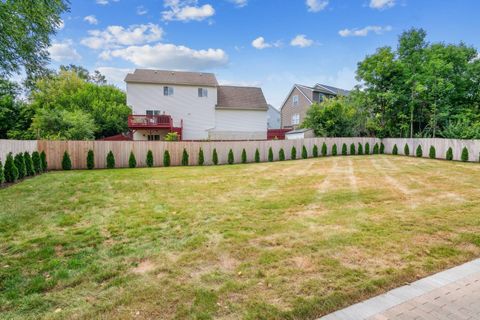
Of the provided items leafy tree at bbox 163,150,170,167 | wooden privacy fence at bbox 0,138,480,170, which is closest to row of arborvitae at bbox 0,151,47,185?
wooden privacy fence at bbox 0,138,480,170

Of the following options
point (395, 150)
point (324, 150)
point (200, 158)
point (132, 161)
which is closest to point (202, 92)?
point (200, 158)

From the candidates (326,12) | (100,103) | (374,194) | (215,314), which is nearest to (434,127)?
(326,12)

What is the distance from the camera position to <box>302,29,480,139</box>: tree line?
64.4ft

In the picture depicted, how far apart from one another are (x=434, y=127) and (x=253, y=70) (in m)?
13.7

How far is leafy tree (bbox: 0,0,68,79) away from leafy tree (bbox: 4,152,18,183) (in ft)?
9.86

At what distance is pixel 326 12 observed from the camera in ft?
43.8

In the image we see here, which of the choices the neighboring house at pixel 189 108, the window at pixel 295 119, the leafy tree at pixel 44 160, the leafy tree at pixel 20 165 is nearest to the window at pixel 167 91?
the neighboring house at pixel 189 108

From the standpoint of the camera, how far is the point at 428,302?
2527mm

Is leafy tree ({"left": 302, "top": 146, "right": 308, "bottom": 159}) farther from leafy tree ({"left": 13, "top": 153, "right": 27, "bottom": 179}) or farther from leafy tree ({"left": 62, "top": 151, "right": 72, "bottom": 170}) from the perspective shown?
leafy tree ({"left": 13, "top": 153, "right": 27, "bottom": 179})

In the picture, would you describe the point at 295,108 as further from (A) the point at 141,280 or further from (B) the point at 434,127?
(A) the point at 141,280

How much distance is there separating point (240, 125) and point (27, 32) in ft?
57.5

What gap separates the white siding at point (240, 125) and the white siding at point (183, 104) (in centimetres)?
75

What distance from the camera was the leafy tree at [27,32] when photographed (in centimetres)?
789

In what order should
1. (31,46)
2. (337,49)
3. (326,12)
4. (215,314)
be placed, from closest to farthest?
(215,314)
(31,46)
(326,12)
(337,49)
